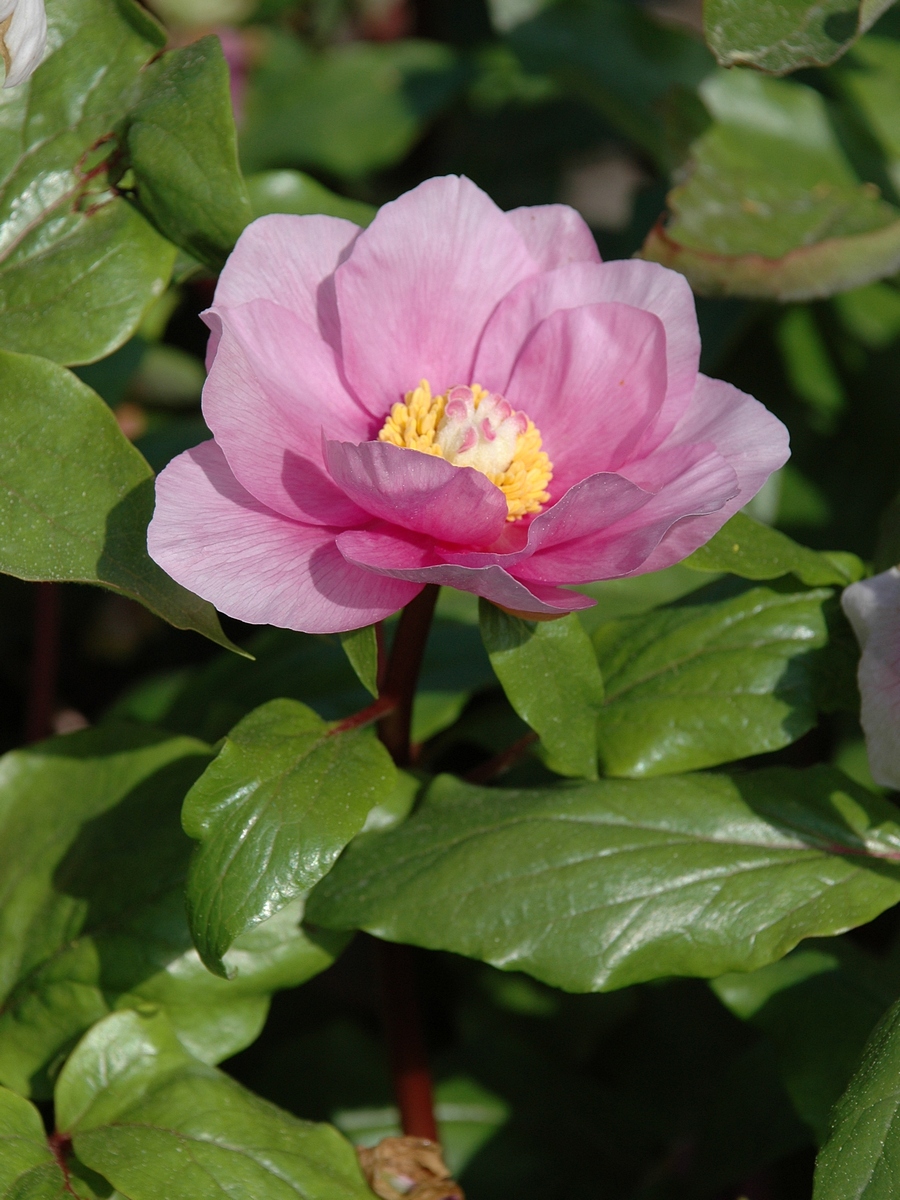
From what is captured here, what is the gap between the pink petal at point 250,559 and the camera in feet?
2.26

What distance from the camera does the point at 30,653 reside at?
5.60 ft

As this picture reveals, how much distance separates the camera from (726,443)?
0.76 m

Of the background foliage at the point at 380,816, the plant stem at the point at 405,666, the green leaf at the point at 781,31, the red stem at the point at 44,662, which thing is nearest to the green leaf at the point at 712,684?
the background foliage at the point at 380,816

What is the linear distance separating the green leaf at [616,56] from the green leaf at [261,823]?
40.8 inches

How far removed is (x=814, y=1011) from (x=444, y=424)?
0.50 m

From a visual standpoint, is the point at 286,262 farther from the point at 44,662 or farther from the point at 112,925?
the point at 44,662

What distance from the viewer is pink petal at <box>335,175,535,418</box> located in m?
0.80

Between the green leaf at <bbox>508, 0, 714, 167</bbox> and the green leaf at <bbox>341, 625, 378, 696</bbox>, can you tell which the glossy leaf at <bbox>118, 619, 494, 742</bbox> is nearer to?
the green leaf at <bbox>341, 625, 378, 696</bbox>

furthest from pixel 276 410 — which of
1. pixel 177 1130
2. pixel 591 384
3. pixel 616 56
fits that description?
pixel 616 56

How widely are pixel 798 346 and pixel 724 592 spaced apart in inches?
32.2

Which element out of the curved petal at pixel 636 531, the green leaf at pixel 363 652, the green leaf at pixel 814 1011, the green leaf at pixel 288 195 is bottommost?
the green leaf at pixel 814 1011

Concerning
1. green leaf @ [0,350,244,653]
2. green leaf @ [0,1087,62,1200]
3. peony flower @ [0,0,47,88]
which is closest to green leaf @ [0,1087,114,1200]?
green leaf @ [0,1087,62,1200]

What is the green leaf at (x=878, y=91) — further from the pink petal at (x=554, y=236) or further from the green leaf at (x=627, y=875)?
the green leaf at (x=627, y=875)

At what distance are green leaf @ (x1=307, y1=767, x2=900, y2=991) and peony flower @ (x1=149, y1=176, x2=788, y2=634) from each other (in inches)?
7.2
